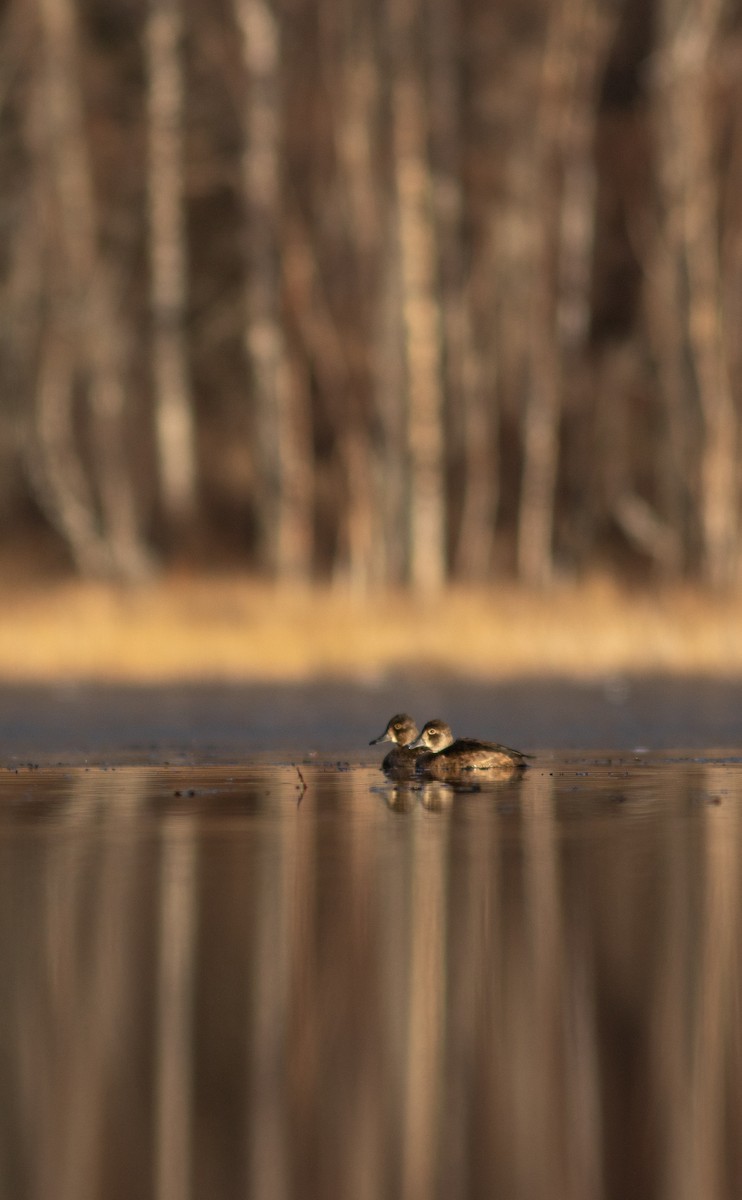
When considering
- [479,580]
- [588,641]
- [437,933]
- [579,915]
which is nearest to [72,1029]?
[437,933]

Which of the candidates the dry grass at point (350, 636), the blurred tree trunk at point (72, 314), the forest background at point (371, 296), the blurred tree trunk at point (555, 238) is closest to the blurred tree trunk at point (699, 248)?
the forest background at point (371, 296)

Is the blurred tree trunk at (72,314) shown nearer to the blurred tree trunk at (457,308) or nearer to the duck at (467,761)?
the blurred tree trunk at (457,308)

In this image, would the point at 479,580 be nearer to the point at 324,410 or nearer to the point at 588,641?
the point at 324,410

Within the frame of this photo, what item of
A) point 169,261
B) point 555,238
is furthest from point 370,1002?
point 169,261

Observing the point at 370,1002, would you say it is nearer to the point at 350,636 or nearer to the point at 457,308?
the point at 350,636

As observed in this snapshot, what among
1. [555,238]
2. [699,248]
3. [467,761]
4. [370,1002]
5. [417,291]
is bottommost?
[370,1002]

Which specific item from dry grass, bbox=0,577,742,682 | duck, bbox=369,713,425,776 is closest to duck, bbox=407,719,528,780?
duck, bbox=369,713,425,776
